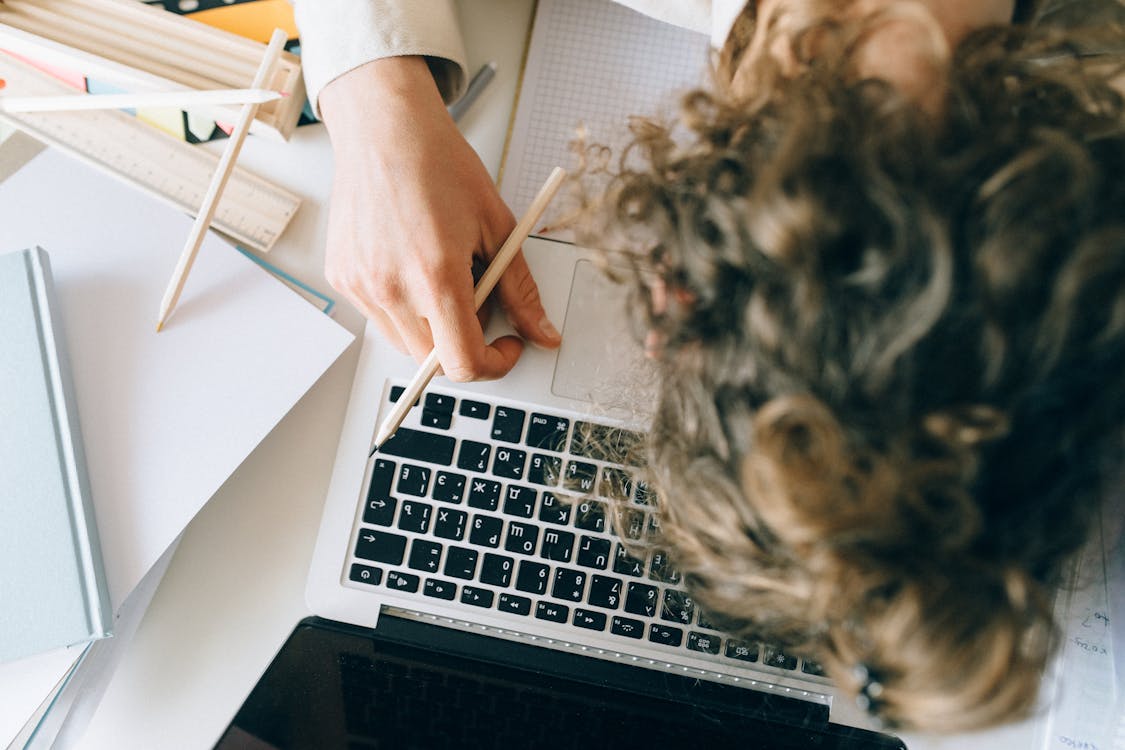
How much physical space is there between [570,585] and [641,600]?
0.15 ft

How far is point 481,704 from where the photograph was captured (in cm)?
44

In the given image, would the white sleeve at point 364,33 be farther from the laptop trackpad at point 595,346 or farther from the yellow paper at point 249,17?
the laptop trackpad at point 595,346

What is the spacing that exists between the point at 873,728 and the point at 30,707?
514 mm

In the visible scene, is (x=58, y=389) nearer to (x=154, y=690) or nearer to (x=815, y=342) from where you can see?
(x=154, y=690)

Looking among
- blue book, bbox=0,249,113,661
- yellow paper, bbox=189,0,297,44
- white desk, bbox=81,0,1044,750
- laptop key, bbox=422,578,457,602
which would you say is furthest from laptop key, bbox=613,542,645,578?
yellow paper, bbox=189,0,297,44

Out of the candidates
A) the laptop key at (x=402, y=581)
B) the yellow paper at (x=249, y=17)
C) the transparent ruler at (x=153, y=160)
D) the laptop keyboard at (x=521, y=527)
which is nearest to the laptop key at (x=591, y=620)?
the laptop keyboard at (x=521, y=527)

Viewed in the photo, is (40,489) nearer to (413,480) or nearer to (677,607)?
(413,480)

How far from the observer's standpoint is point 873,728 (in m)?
0.44

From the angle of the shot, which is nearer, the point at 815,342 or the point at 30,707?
the point at 815,342

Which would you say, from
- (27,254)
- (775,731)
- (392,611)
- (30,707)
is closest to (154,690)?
(30,707)

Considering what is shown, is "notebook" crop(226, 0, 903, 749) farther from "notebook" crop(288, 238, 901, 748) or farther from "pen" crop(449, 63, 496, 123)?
"pen" crop(449, 63, 496, 123)

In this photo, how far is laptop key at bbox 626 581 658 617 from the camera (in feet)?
1.47

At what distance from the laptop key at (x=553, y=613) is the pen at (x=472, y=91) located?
0.34 metres

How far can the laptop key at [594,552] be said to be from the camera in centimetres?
45
